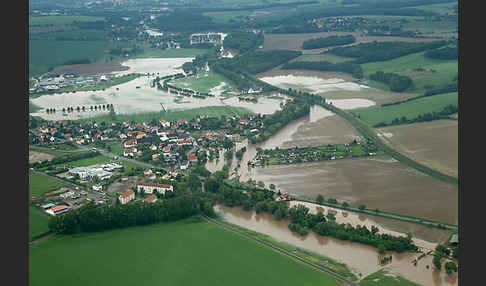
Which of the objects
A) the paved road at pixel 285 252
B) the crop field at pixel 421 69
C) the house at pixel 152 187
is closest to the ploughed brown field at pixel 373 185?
the paved road at pixel 285 252

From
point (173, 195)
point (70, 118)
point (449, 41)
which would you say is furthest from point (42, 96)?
point (449, 41)

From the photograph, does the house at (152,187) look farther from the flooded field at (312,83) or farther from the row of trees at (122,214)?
the flooded field at (312,83)

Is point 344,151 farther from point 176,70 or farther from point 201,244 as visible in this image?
point 176,70

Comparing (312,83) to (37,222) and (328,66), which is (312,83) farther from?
(37,222)

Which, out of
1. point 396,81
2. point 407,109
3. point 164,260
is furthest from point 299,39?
point 164,260

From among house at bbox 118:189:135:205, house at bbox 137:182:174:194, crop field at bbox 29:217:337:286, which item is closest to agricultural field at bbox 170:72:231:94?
house at bbox 137:182:174:194
